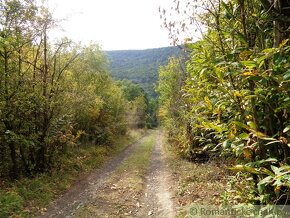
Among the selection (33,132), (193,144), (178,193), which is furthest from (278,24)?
(193,144)

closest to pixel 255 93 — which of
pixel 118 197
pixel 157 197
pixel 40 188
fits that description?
pixel 157 197

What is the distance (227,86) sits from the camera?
3291 millimetres

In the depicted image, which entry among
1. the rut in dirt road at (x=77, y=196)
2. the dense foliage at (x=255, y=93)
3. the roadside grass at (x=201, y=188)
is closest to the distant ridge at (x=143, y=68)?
the rut in dirt road at (x=77, y=196)

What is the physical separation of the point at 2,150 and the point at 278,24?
10.5 meters

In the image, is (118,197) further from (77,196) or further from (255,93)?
(255,93)

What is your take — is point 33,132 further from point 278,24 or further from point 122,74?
point 122,74

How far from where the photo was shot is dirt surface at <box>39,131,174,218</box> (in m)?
7.55

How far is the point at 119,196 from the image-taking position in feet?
29.5

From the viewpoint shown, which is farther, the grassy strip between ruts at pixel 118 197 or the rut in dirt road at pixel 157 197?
the grassy strip between ruts at pixel 118 197

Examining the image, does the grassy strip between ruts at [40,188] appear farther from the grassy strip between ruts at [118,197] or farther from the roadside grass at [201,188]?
the roadside grass at [201,188]

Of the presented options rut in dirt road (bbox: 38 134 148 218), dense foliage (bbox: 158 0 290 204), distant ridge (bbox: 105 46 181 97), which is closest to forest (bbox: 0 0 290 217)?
dense foliage (bbox: 158 0 290 204)

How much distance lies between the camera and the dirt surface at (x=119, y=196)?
7554mm

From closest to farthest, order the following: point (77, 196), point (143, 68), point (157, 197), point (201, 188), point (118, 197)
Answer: point (201, 188)
point (157, 197)
point (118, 197)
point (77, 196)
point (143, 68)

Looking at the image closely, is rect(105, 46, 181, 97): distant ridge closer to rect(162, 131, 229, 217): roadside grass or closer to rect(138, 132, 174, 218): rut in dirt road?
rect(138, 132, 174, 218): rut in dirt road
